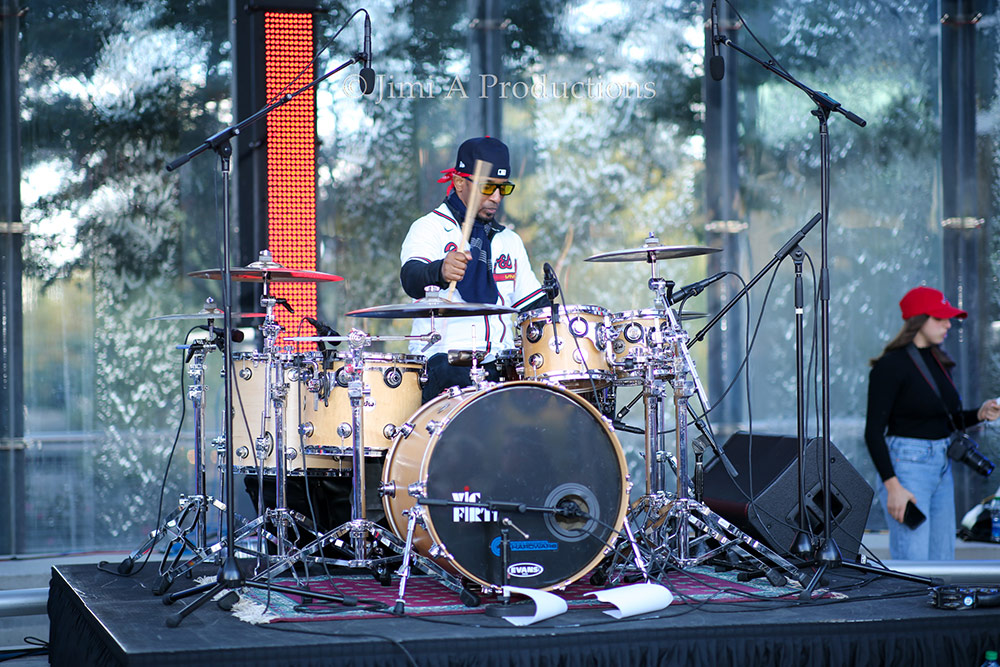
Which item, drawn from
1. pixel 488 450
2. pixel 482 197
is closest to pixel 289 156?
pixel 482 197

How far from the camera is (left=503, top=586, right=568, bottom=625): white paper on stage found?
365cm

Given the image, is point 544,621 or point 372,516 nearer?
point 544,621

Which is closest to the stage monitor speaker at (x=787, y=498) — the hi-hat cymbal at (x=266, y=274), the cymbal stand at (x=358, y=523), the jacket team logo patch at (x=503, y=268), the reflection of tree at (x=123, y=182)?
the jacket team logo patch at (x=503, y=268)

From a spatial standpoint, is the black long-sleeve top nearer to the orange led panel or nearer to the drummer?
the drummer

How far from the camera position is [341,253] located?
725 centimetres

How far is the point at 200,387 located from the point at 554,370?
1669 millimetres

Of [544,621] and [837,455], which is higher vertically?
[837,455]

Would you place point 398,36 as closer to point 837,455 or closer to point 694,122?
point 694,122

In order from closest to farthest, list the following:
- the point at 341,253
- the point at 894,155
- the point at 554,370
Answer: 1. the point at 554,370
2. the point at 341,253
3. the point at 894,155

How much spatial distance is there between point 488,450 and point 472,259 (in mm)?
1106

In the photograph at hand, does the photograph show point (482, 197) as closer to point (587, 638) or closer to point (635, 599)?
point (635, 599)

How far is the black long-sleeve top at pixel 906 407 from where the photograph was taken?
5676 millimetres

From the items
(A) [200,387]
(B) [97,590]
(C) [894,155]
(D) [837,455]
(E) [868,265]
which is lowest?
(B) [97,590]

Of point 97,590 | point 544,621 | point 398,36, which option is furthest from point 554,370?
point 398,36
